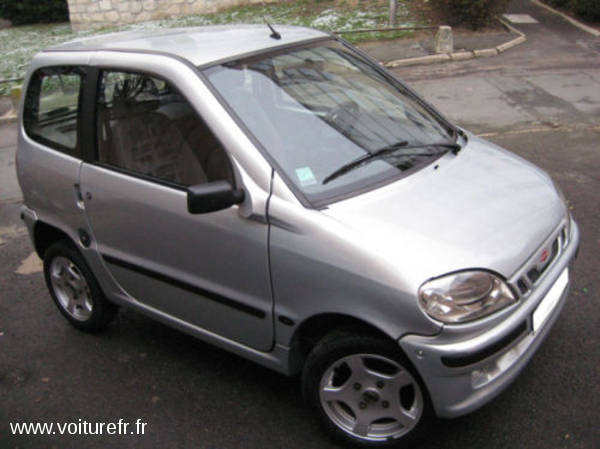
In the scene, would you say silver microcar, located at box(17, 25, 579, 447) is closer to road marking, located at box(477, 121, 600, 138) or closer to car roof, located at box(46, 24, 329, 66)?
car roof, located at box(46, 24, 329, 66)

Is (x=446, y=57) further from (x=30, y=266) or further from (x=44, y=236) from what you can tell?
(x=44, y=236)

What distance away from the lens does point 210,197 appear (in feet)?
9.09

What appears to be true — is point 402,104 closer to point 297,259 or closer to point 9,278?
point 297,259

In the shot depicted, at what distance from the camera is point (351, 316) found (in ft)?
8.73

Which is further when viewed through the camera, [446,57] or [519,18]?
[519,18]

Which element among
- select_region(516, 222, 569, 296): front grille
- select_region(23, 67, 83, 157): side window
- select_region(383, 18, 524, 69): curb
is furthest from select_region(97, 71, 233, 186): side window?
select_region(383, 18, 524, 69): curb

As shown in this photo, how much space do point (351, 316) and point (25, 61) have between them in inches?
621

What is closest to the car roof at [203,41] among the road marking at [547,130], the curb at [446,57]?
the road marking at [547,130]

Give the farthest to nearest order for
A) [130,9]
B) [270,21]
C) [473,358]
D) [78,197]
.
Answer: [130,9] < [270,21] < [78,197] < [473,358]

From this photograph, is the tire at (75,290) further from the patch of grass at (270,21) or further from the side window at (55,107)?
the patch of grass at (270,21)

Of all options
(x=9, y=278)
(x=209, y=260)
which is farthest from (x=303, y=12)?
(x=209, y=260)

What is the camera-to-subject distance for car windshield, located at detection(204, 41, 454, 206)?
2961 millimetres

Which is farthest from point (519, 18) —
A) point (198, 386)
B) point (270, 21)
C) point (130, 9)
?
point (198, 386)

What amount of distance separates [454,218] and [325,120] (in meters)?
0.86
